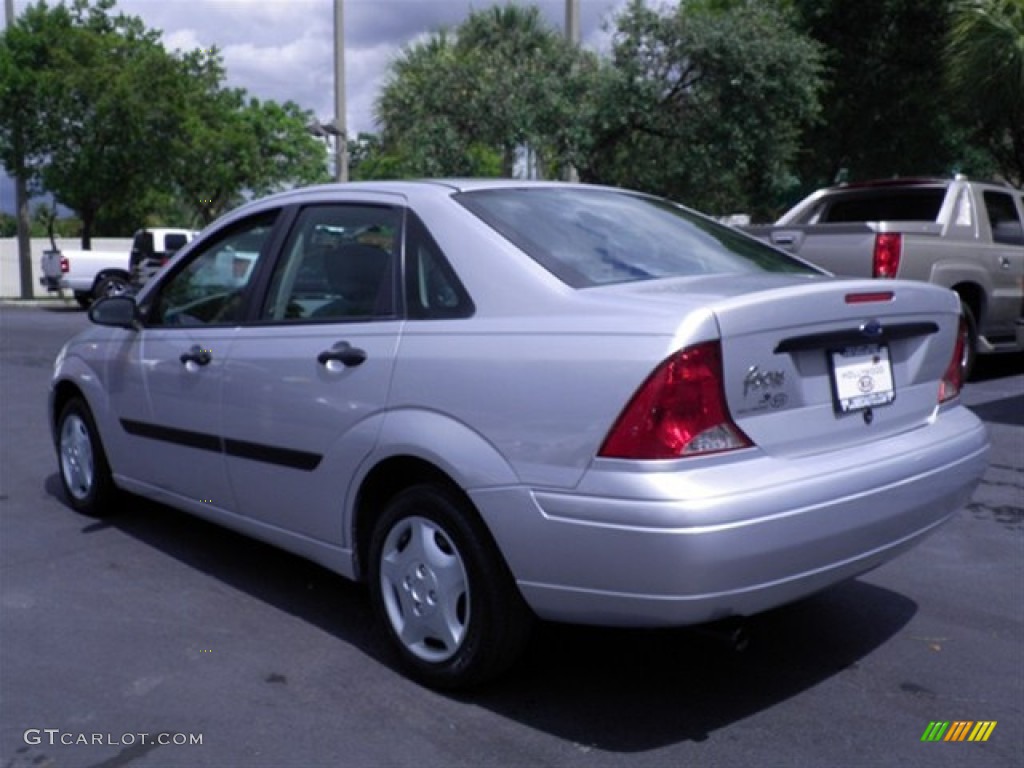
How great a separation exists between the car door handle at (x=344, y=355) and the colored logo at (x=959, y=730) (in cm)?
212

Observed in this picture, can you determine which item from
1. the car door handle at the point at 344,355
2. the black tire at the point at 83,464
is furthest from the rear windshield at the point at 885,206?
the car door handle at the point at 344,355

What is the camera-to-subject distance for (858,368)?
3.54 meters

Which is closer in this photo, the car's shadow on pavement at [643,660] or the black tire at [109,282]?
the car's shadow on pavement at [643,660]

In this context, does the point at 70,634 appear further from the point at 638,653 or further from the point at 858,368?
the point at 858,368

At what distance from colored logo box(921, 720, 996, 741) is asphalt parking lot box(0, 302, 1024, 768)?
27 mm

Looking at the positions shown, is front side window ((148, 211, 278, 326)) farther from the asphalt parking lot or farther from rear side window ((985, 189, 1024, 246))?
rear side window ((985, 189, 1024, 246))

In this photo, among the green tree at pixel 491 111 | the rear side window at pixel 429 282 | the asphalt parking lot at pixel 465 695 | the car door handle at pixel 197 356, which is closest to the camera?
A: the asphalt parking lot at pixel 465 695

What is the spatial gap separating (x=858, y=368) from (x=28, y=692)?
2.88 meters

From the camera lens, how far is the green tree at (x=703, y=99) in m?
16.1

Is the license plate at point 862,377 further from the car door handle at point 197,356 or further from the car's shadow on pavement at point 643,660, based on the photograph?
the car door handle at point 197,356

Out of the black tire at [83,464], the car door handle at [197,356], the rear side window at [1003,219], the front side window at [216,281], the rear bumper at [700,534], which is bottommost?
the black tire at [83,464]

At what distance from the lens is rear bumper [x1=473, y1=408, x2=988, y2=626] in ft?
9.95

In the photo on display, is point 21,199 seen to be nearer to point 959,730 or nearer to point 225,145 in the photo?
point 225,145

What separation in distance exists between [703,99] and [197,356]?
1312cm
